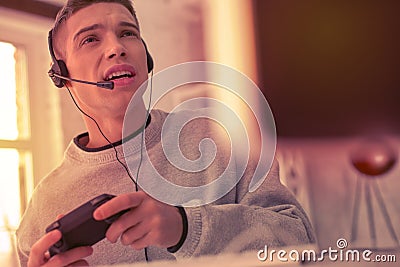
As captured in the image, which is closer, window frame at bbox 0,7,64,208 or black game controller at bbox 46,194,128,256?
black game controller at bbox 46,194,128,256

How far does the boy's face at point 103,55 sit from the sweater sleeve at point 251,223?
0.28 m

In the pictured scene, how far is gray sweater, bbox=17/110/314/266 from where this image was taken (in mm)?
1134

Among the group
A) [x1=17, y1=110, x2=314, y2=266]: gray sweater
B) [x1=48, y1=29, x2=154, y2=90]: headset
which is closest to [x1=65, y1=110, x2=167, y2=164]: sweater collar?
[x1=17, y1=110, x2=314, y2=266]: gray sweater

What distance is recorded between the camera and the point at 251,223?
1.16 meters

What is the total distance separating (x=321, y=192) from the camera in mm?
1251

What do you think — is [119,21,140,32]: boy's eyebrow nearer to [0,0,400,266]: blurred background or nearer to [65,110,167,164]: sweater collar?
[0,0,400,266]: blurred background

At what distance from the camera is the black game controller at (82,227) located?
3.41 feet

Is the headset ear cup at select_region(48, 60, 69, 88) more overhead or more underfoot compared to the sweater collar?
more overhead

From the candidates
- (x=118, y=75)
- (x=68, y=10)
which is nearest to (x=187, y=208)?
(x=118, y=75)

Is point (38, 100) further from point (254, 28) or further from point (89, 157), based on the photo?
point (254, 28)

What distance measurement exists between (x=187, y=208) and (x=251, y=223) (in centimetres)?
13

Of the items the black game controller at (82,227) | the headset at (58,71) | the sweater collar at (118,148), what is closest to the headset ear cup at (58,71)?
the headset at (58,71)

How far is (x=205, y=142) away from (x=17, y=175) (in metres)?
0.37

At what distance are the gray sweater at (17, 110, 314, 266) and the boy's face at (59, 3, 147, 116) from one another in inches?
3.1
